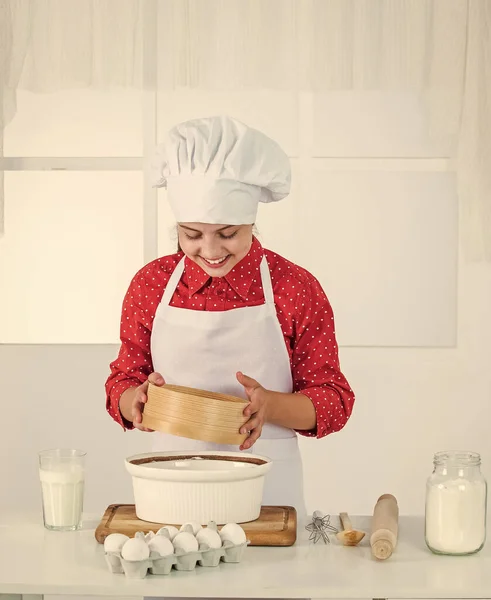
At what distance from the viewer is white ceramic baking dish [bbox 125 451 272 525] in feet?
5.23

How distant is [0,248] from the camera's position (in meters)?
3.50

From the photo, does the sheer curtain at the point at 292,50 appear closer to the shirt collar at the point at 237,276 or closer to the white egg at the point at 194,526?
the shirt collar at the point at 237,276

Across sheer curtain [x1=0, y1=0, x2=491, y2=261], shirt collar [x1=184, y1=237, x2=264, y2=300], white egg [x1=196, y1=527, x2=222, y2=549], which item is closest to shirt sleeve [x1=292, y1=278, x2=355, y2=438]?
shirt collar [x1=184, y1=237, x2=264, y2=300]

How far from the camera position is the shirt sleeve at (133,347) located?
6.81ft

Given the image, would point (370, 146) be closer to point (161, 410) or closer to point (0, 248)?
point (0, 248)

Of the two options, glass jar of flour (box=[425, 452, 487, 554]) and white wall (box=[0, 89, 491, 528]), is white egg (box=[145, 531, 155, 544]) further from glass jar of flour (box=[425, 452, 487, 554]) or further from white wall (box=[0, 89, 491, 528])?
white wall (box=[0, 89, 491, 528])

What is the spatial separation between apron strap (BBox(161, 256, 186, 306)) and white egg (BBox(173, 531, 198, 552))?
74 centimetres

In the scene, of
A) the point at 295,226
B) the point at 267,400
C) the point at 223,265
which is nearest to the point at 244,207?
the point at 223,265

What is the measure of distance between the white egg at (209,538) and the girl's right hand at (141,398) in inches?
12.7

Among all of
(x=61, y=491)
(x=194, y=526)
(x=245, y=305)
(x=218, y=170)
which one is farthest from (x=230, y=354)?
(x=194, y=526)

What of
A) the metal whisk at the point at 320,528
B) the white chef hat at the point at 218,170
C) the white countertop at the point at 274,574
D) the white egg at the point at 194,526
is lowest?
the white countertop at the point at 274,574

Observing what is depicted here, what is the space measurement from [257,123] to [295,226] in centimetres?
37

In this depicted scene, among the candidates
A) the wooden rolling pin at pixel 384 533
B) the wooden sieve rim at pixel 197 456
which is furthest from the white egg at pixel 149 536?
the wooden rolling pin at pixel 384 533

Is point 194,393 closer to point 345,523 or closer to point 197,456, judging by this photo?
point 197,456
